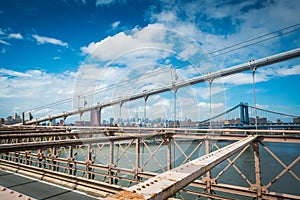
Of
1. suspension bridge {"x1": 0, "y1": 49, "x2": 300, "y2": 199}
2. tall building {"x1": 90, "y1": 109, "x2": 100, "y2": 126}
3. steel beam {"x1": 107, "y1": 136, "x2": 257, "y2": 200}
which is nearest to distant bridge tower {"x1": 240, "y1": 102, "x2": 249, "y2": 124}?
suspension bridge {"x1": 0, "y1": 49, "x2": 300, "y2": 199}

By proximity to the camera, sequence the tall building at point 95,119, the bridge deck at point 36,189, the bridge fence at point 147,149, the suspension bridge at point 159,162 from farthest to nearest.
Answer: the tall building at point 95,119
the bridge deck at point 36,189
the bridge fence at point 147,149
the suspension bridge at point 159,162

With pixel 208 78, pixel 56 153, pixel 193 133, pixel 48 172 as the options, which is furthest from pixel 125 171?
pixel 208 78

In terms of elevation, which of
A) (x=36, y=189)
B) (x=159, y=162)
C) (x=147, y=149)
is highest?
(x=147, y=149)

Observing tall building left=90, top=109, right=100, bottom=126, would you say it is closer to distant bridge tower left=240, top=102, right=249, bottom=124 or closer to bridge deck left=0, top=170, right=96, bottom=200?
bridge deck left=0, top=170, right=96, bottom=200

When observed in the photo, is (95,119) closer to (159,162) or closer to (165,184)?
(159,162)

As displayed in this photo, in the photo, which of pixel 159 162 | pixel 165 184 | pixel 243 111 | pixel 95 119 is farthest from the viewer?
pixel 243 111

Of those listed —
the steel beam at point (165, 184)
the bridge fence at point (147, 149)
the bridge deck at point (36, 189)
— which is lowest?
the bridge deck at point (36, 189)

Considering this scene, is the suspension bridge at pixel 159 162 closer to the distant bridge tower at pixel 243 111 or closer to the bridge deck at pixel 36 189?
the bridge deck at pixel 36 189

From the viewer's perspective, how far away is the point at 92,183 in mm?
5652

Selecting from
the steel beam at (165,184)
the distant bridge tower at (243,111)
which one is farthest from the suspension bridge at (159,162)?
the distant bridge tower at (243,111)

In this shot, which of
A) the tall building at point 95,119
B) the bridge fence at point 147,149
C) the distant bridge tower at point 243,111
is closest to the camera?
the bridge fence at point 147,149

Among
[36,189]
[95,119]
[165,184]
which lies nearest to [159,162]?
[36,189]

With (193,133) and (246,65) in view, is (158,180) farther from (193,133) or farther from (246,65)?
(246,65)

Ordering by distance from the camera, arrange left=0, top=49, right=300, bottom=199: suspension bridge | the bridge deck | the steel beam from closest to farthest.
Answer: the steel beam → left=0, top=49, right=300, bottom=199: suspension bridge → the bridge deck
